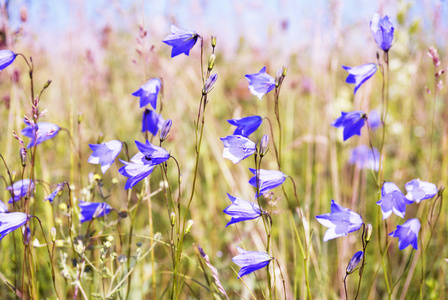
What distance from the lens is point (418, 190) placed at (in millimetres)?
932

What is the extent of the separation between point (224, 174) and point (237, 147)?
3.33ft

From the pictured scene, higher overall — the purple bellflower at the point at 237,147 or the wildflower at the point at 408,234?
the purple bellflower at the point at 237,147

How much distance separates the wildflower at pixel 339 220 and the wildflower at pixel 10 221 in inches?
27.9

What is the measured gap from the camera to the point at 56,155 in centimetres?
260

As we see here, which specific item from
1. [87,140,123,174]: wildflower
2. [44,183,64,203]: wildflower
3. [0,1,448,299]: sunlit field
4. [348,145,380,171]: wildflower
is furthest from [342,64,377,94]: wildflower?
→ [348,145,380,171]: wildflower

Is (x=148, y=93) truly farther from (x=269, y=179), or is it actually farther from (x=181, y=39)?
(x=269, y=179)

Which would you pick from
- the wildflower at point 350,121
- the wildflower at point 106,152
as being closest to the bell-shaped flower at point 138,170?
the wildflower at point 106,152

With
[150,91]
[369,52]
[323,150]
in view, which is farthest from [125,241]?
[369,52]

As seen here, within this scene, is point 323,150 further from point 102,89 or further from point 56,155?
point 102,89

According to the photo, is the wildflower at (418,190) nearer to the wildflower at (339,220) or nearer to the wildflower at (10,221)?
the wildflower at (339,220)

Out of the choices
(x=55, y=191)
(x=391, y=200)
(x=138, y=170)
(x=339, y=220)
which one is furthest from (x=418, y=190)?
(x=55, y=191)

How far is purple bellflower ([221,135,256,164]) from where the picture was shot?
0.88m

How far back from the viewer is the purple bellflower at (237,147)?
2.90 feet

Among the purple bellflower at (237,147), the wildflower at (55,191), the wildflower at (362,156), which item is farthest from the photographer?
the wildflower at (362,156)
